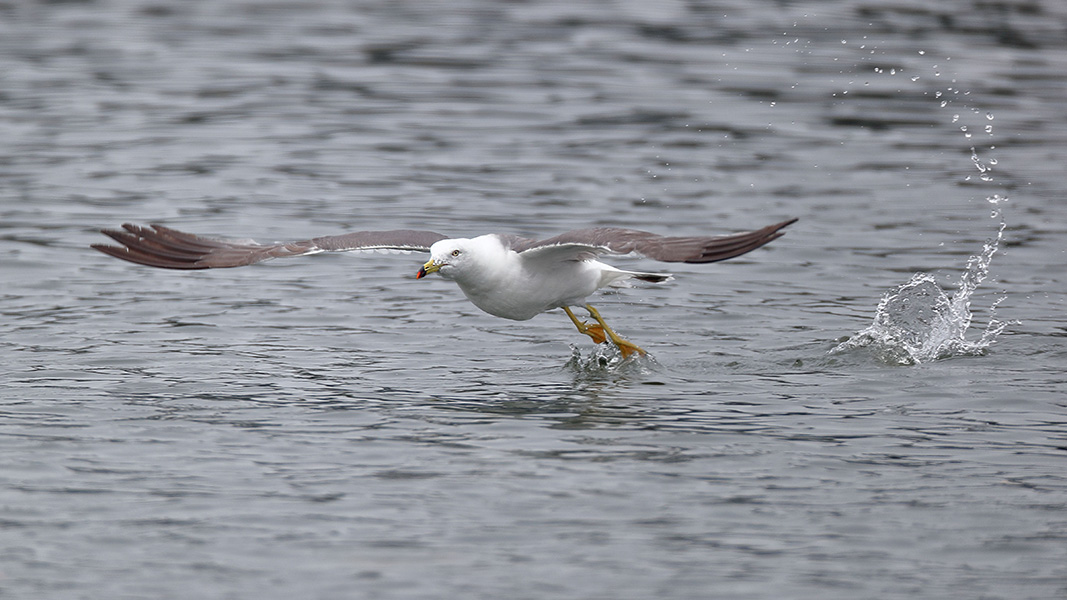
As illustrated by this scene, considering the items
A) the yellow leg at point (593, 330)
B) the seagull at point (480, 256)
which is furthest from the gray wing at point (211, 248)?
the yellow leg at point (593, 330)

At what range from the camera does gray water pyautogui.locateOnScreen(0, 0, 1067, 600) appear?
824 centimetres

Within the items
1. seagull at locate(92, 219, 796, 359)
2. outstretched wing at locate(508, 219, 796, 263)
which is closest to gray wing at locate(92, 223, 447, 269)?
seagull at locate(92, 219, 796, 359)

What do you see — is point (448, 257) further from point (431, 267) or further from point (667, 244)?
point (667, 244)

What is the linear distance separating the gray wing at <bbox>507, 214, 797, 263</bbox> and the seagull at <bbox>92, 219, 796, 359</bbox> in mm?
17

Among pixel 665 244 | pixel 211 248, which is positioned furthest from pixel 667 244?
pixel 211 248

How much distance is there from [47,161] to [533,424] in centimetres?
1132

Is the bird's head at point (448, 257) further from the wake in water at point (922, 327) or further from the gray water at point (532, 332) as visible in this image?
the wake in water at point (922, 327)

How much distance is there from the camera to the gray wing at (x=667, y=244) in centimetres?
968

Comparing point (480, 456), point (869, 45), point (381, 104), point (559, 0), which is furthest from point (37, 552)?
point (559, 0)

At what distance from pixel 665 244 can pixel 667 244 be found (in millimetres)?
14

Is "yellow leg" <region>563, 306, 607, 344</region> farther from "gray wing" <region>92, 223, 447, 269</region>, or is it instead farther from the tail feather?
"gray wing" <region>92, 223, 447, 269</region>

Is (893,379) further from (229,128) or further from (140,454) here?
(229,128)

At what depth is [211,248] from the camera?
11.5 meters

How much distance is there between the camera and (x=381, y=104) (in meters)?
23.5
